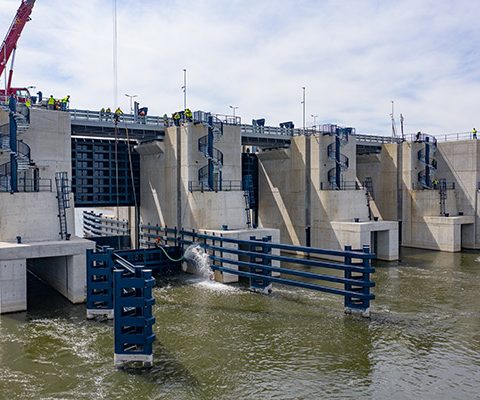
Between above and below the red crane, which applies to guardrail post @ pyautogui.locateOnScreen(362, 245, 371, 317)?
below

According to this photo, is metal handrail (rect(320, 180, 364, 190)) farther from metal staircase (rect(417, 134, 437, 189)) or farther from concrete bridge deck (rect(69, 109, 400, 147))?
metal staircase (rect(417, 134, 437, 189))

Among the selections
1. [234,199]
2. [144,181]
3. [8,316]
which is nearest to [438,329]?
[234,199]

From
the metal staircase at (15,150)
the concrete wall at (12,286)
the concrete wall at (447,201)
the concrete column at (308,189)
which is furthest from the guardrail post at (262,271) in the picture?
the concrete wall at (447,201)

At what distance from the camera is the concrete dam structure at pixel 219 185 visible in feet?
62.5

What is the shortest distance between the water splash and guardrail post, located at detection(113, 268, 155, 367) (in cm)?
1085

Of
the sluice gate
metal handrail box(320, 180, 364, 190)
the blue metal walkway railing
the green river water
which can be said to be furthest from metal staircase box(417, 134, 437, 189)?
the green river water

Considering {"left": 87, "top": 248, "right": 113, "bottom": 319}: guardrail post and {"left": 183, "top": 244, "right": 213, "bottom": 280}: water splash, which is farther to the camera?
{"left": 183, "top": 244, "right": 213, "bottom": 280}: water splash

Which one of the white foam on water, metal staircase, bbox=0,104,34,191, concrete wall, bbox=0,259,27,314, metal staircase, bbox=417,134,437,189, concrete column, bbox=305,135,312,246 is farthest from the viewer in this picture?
metal staircase, bbox=417,134,437,189

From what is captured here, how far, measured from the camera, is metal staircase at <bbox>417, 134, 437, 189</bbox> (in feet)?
112

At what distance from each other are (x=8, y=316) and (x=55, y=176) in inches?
267

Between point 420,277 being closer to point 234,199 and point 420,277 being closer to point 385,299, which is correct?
point 385,299

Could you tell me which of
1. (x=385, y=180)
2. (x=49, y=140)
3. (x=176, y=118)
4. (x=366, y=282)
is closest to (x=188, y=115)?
(x=176, y=118)

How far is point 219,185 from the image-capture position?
82.0 feet

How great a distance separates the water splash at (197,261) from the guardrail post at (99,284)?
24.2 ft
